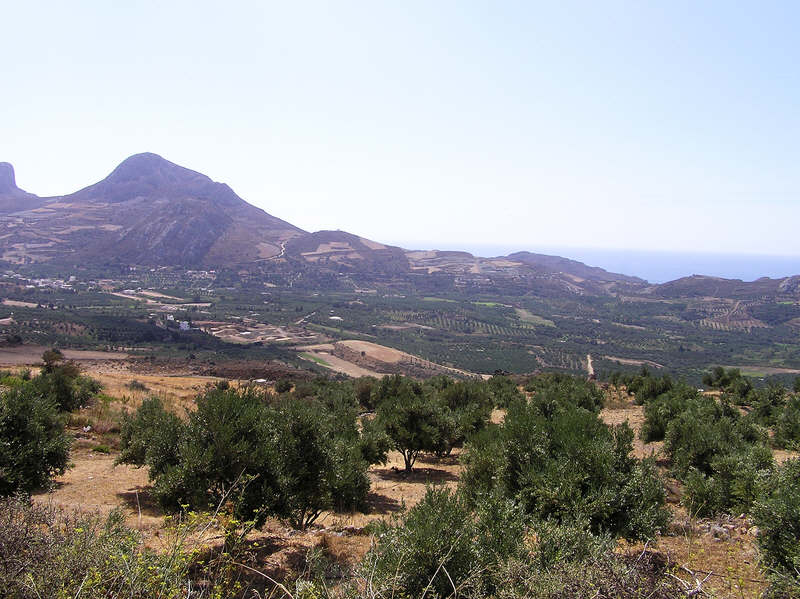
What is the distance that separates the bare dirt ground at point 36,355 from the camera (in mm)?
47338

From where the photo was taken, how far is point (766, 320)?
132 meters

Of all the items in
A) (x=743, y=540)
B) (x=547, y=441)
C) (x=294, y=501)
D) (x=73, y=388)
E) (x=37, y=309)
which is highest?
(x=547, y=441)

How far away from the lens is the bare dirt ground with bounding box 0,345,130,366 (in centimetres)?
4734

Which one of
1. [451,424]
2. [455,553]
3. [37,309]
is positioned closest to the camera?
[455,553]

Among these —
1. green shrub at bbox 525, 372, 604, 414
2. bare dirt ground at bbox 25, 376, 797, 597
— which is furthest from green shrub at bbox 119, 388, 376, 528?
green shrub at bbox 525, 372, 604, 414

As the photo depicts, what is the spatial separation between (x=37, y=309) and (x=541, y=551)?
122 metres

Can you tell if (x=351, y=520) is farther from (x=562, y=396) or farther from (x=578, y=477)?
(x=562, y=396)

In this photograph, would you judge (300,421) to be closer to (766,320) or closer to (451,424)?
(451,424)

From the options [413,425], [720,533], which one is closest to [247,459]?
[720,533]

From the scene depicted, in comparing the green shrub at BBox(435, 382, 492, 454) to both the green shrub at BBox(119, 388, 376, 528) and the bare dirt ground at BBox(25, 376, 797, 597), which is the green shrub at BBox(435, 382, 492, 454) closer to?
the bare dirt ground at BBox(25, 376, 797, 597)

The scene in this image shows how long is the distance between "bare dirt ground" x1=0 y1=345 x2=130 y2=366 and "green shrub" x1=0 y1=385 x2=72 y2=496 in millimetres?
44862

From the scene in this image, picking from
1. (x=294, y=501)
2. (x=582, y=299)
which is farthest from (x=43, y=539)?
(x=582, y=299)

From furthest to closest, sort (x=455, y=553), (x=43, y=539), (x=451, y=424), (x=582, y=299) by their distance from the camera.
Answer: (x=582, y=299)
(x=451, y=424)
(x=455, y=553)
(x=43, y=539)

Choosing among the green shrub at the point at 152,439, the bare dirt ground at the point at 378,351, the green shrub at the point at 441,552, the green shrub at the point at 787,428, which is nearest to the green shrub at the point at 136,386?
the green shrub at the point at 152,439
